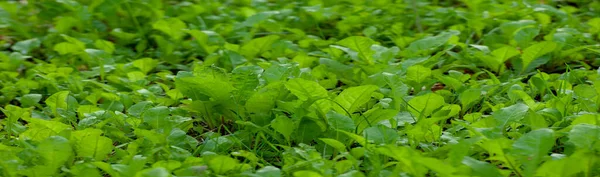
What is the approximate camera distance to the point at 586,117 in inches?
86.7

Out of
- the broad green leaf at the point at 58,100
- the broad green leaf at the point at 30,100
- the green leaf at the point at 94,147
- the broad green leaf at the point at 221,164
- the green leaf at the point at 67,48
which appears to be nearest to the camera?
the broad green leaf at the point at 221,164

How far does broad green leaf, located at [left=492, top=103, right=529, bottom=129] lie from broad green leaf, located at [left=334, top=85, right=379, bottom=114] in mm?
365

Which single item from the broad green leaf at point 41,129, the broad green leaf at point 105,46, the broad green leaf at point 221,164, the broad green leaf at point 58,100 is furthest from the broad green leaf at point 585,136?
the broad green leaf at point 105,46

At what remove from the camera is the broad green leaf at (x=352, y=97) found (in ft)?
7.75

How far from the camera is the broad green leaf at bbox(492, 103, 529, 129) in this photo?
2.27 m

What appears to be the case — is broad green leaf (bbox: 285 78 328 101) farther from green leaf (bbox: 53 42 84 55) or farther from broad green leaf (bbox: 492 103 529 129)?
green leaf (bbox: 53 42 84 55)

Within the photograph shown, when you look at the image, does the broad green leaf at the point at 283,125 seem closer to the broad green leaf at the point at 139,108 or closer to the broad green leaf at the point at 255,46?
the broad green leaf at the point at 139,108

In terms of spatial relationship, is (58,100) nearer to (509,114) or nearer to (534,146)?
(509,114)

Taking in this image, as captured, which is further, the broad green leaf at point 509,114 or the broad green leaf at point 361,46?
the broad green leaf at point 361,46

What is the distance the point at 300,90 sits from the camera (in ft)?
7.73

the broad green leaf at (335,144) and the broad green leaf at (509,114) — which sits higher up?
the broad green leaf at (509,114)

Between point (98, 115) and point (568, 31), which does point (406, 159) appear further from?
point (568, 31)

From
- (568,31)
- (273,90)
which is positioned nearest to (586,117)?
(273,90)

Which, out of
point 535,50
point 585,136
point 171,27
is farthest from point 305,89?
point 171,27
